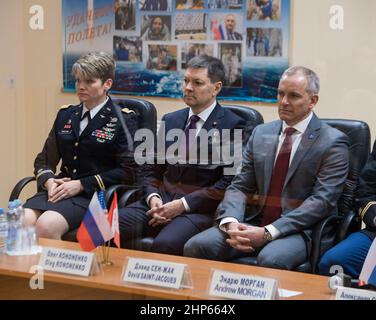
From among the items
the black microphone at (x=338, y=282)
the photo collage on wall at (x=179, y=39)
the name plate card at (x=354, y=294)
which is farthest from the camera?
the photo collage on wall at (x=179, y=39)

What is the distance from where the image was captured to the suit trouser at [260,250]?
3484 millimetres

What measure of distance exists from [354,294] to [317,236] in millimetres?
902

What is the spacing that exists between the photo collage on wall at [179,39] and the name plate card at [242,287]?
4.10 feet

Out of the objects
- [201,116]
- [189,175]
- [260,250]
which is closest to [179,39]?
[201,116]

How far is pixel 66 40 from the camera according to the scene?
4.26m

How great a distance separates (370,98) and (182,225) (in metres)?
1.18

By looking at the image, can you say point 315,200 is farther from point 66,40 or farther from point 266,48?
point 66,40

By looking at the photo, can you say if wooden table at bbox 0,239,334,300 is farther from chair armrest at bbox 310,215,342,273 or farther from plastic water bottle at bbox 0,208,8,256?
chair armrest at bbox 310,215,342,273

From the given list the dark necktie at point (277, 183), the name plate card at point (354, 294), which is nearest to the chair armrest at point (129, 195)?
the dark necktie at point (277, 183)

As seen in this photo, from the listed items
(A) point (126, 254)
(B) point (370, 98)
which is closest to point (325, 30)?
(B) point (370, 98)

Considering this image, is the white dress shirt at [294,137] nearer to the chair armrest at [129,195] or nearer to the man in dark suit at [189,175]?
the man in dark suit at [189,175]

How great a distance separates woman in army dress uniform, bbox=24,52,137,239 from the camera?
4199 mm

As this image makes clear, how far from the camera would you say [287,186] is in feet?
12.4

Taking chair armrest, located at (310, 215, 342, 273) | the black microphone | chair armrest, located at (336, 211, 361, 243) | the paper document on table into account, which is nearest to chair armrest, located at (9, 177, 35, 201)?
chair armrest, located at (310, 215, 342, 273)
